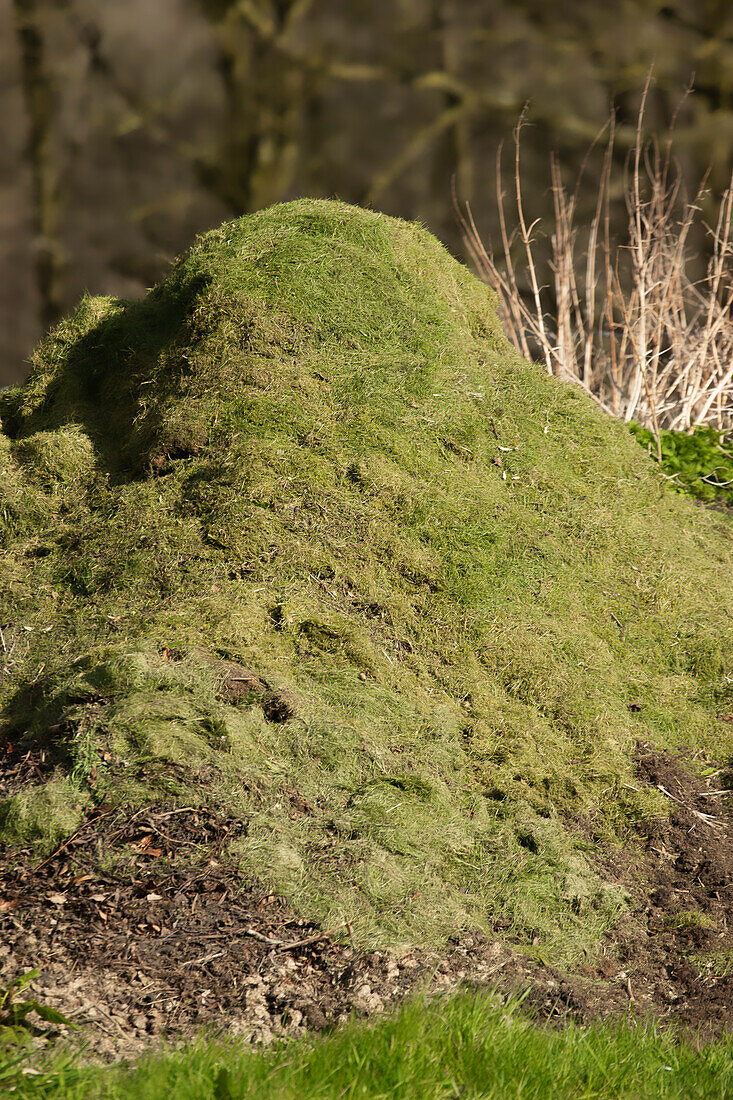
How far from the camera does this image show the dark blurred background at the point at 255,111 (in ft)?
24.1

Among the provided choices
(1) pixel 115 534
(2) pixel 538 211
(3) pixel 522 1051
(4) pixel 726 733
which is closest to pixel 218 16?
(2) pixel 538 211

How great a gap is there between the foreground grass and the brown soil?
0.41 ft

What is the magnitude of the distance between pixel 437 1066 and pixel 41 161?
7555 mm

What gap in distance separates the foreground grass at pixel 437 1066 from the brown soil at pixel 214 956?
0.12 metres

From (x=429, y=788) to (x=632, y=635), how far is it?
142cm

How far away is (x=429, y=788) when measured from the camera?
2.85 metres

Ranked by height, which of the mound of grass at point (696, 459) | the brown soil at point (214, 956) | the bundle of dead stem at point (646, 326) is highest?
the bundle of dead stem at point (646, 326)

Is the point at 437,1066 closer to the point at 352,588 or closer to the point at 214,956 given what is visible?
the point at 214,956

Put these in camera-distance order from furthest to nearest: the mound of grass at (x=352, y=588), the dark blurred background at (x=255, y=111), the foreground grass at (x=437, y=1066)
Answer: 1. the dark blurred background at (x=255, y=111)
2. the mound of grass at (x=352, y=588)
3. the foreground grass at (x=437, y=1066)

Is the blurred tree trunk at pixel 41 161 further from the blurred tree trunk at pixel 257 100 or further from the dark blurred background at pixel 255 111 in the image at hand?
the blurred tree trunk at pixel 257 100

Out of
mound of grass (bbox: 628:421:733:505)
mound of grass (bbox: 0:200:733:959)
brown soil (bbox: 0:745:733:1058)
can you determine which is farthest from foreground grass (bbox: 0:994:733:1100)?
mound of grass (bbox: 628:421:733:505)

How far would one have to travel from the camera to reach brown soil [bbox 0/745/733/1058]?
6.82 ft

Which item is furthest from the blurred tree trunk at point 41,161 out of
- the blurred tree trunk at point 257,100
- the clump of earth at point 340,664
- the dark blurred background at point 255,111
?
the clump of earth at point 340,664

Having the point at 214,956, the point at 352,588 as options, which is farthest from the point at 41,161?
the point at 214,956
